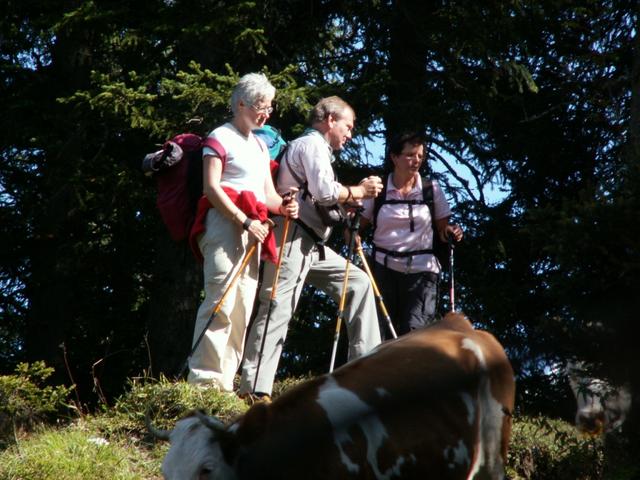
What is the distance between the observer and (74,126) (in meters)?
11.5

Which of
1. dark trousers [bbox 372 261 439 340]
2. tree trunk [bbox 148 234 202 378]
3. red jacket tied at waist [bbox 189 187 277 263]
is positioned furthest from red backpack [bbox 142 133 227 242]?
tree trunk [bbox 148 234 202 378]

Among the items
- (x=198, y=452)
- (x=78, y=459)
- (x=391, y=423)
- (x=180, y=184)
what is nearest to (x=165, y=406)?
(x=78, y=459)

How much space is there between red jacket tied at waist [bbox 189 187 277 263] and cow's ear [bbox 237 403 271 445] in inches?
124

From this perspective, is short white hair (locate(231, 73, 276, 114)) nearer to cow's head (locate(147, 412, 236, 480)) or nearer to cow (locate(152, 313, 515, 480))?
cow (locate(152, 313, 515, 480))

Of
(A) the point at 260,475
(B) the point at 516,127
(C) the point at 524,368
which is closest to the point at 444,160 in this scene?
(B) the point at 516,127

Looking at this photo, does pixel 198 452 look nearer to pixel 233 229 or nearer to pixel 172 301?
pixel 233 229

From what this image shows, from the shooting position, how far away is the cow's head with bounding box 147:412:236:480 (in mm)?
4176

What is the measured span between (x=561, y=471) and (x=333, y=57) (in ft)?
20.9

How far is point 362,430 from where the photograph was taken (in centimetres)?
393

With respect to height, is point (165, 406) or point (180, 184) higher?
point (180, 184)

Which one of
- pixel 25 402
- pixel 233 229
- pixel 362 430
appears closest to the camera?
pixel 362 430

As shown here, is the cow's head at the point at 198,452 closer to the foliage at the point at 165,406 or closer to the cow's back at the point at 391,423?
the cow's back at the point at 391,423

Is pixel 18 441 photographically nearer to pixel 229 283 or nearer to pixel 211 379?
pixel 211 379

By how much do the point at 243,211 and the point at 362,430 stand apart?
11.8ft
